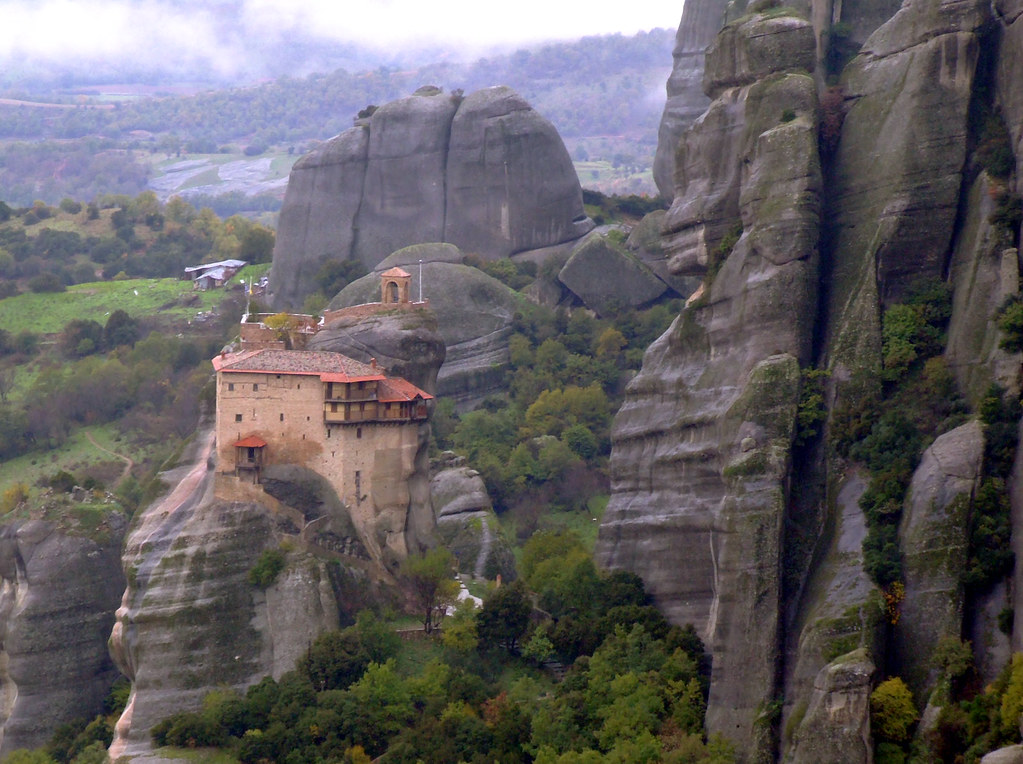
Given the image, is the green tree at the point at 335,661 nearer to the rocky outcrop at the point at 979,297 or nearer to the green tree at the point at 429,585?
the green tree at the point at 429,585

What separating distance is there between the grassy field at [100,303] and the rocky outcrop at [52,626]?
4990 centimetres

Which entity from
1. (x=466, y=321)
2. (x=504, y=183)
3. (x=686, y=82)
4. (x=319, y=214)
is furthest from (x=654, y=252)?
(x=319, y=214)

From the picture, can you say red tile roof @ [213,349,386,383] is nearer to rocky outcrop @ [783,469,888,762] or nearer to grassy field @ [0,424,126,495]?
rocky outcrop @ [783,469,888,762]

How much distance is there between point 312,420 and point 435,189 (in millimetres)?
45213

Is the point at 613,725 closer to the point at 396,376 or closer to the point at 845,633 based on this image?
the point at 845,633

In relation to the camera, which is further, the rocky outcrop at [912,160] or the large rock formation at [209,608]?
the large rock formation at [209,608]

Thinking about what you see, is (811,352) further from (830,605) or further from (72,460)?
(72,460)

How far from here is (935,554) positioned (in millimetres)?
49781

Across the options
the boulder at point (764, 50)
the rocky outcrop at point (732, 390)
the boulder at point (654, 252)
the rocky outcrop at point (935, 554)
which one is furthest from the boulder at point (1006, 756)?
the boulder at point (654, 252)

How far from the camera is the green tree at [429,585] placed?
6700cm

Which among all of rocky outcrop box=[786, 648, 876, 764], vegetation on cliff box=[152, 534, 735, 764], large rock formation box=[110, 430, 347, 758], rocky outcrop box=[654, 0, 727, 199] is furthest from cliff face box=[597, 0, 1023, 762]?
rocky outcrop box=[654, 0, 727, 199]

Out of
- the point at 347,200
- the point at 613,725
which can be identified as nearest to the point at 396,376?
the point at 613,725

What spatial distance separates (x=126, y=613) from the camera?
214ft

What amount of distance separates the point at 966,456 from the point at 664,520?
13.8m
